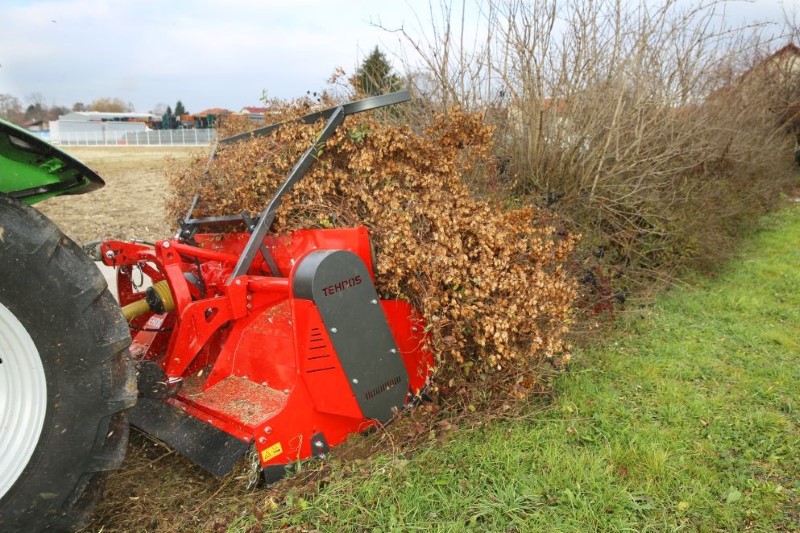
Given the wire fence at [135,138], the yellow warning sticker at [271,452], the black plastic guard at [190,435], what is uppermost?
the wire fence at [135,138]

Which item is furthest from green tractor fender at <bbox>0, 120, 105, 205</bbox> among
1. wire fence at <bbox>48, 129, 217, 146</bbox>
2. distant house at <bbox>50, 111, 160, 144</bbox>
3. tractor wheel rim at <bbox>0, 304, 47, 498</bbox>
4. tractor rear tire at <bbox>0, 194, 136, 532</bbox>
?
distant house at <bbox>50, 111, 160, 144</bbox>

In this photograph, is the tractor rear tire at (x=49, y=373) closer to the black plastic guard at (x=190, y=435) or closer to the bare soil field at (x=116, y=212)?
the black plastic guard at (x=190, y=435)

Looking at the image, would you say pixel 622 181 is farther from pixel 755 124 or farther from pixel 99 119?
pixel 99 119

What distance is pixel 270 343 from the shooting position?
289cm

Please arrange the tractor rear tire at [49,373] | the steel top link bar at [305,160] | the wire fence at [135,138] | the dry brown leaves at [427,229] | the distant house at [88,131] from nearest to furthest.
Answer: the tractor rear tire at [49,373]
the steel top link bar at [305,160]
the dry brown leaves at [427,229]
the wire fence at [135,138]
the distant house at [88,131]

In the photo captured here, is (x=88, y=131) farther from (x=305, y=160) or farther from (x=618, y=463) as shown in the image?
(x=618, y=463)

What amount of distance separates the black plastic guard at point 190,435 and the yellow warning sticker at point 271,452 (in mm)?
94

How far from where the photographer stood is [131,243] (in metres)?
3.25

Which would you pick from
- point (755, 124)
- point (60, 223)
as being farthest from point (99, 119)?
point (755, 124)

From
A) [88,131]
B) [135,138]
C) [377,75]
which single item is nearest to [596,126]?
[377,75]

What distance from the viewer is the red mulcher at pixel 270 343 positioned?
2.70 m

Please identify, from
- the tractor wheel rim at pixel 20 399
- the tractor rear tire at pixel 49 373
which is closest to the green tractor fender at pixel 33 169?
the tractor rear tire at pixel 49 373

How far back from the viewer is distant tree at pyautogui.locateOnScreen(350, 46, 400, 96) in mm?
6264

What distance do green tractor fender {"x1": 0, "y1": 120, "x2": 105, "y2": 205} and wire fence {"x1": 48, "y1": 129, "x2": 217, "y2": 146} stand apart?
1613 inches
